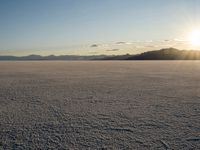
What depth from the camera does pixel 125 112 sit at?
4309 mm

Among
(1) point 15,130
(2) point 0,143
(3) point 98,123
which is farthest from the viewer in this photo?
(3) point 98,123

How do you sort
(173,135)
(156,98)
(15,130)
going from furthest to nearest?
(156,98)
(15,130)
(173,135)

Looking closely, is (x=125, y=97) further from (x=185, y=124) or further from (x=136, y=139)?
(x=136, y=139)

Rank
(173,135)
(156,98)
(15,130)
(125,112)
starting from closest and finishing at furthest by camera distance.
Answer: (173,135) → (15,130) → (125,112) → (156,98)

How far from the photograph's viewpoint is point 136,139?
2.95m

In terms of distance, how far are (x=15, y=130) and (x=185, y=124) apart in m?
3.05

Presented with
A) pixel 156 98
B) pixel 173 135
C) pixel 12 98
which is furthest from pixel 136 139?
pixel 12 98

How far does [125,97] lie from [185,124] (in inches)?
97.0

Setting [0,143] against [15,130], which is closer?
[0,143]

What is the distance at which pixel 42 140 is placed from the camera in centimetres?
295

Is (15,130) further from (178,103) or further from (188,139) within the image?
(178,103)

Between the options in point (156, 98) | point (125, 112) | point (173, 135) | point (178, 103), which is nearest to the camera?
point (173, 135)

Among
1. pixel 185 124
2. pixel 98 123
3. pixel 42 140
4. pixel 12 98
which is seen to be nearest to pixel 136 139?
pixel 98 123

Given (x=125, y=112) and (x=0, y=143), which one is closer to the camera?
(x=0, y=143)
